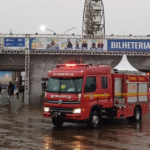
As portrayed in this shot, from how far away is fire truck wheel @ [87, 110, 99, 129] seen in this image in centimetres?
1266

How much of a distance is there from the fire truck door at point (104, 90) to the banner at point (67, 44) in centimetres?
1291

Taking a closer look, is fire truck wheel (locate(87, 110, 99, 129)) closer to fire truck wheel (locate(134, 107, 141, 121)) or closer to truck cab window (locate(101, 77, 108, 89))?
truck cab window (locate(101, 77, 108, 89))

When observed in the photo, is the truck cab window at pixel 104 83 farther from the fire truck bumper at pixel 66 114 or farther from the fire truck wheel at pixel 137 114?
the fire truck wheel at pixel 137 114

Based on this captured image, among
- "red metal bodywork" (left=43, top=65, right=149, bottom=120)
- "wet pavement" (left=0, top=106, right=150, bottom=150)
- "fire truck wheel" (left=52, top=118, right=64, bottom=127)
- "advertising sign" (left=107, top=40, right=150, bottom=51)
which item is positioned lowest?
"wet pavement" (left=0, top=106, right=150, bottom=150)


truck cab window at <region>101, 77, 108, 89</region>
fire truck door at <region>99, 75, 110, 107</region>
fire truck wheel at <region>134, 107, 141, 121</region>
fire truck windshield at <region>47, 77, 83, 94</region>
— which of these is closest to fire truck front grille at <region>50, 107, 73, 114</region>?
fire truck windshield at <region>47, 77, 83, 94</region>

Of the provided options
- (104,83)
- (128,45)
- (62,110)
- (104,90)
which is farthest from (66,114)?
(128,45)

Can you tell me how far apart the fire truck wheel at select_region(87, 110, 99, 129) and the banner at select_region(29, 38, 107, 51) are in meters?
13.8

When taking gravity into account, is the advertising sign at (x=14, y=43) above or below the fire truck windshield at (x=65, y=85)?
above

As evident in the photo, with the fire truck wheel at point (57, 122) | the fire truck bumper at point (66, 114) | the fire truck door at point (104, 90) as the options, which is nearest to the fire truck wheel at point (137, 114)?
the fire truck door at point (104, 90)

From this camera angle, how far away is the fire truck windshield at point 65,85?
12383 millimetres

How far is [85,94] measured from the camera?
12352 millimetres

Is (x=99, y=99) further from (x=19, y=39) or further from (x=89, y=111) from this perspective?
(x=19, y=39)

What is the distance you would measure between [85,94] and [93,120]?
51.8 inches

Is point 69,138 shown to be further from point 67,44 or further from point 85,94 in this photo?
point 67,44
